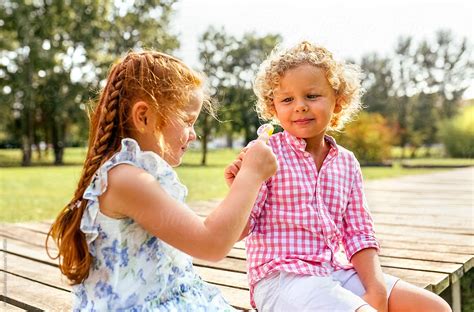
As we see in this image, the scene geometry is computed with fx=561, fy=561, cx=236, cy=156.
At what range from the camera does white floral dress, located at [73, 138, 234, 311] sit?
50.3 inches

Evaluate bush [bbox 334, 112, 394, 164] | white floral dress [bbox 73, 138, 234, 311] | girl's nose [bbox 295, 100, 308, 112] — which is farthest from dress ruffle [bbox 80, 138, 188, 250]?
bush [bbox 334, 112, 394, 164]

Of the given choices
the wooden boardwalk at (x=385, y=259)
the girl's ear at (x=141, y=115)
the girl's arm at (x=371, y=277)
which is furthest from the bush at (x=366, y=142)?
the girl's ear at (x=141, y=115)

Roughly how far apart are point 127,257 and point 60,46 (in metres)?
23.6

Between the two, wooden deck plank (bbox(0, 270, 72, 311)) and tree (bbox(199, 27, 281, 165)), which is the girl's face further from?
tree (bbox(199, 27, 281, 165))

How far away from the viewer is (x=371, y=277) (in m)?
1.74

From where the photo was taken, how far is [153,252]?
4.38ft

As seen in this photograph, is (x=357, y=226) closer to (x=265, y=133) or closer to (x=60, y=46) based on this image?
(x=265, y=133)

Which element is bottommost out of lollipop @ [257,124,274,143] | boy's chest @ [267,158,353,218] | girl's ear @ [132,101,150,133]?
boy's chest @ [267,158,353,218]

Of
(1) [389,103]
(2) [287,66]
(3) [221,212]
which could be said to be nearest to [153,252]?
(3) [221,212]

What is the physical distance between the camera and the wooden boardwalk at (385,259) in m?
2.23

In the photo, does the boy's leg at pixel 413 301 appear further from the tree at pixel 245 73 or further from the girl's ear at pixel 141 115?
the tree at pixel 245 73

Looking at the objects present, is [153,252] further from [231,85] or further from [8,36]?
[8,36]

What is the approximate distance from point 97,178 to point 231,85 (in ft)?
64.2

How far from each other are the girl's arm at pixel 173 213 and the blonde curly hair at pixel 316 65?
67 cm
